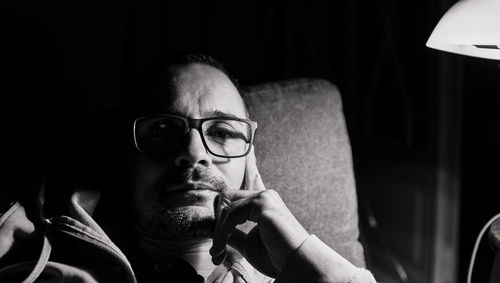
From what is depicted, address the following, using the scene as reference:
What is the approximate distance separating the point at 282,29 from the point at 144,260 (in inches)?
97.1

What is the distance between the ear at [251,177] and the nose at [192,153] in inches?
5.7

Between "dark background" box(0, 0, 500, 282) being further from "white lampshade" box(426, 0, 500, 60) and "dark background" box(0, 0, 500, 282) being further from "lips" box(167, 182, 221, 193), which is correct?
"white lampshade" box(426, 0, 500, 60)

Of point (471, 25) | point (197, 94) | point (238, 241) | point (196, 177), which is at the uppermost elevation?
point (471, 25)

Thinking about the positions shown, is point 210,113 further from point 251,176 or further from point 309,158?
point 309,158

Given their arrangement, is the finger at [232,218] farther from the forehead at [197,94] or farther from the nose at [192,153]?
the forehead at [197,94]

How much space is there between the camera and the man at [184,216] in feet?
3.39

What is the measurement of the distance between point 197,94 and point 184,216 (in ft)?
0.95

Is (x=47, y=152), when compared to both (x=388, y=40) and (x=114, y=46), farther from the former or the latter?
(x=114, y=46)

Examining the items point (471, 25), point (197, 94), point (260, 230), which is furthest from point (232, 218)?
point (471, 25)

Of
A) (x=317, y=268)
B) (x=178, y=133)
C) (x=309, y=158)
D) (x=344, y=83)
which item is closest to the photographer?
(x=317, y=268)

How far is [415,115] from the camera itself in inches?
96.6

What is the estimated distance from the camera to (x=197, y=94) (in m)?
1.27

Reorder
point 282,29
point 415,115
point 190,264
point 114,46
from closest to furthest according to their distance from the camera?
1. point 190,264
2. point 415,115
3. point 114,46
4. point 282,29

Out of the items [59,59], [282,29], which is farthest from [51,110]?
[282,29]
